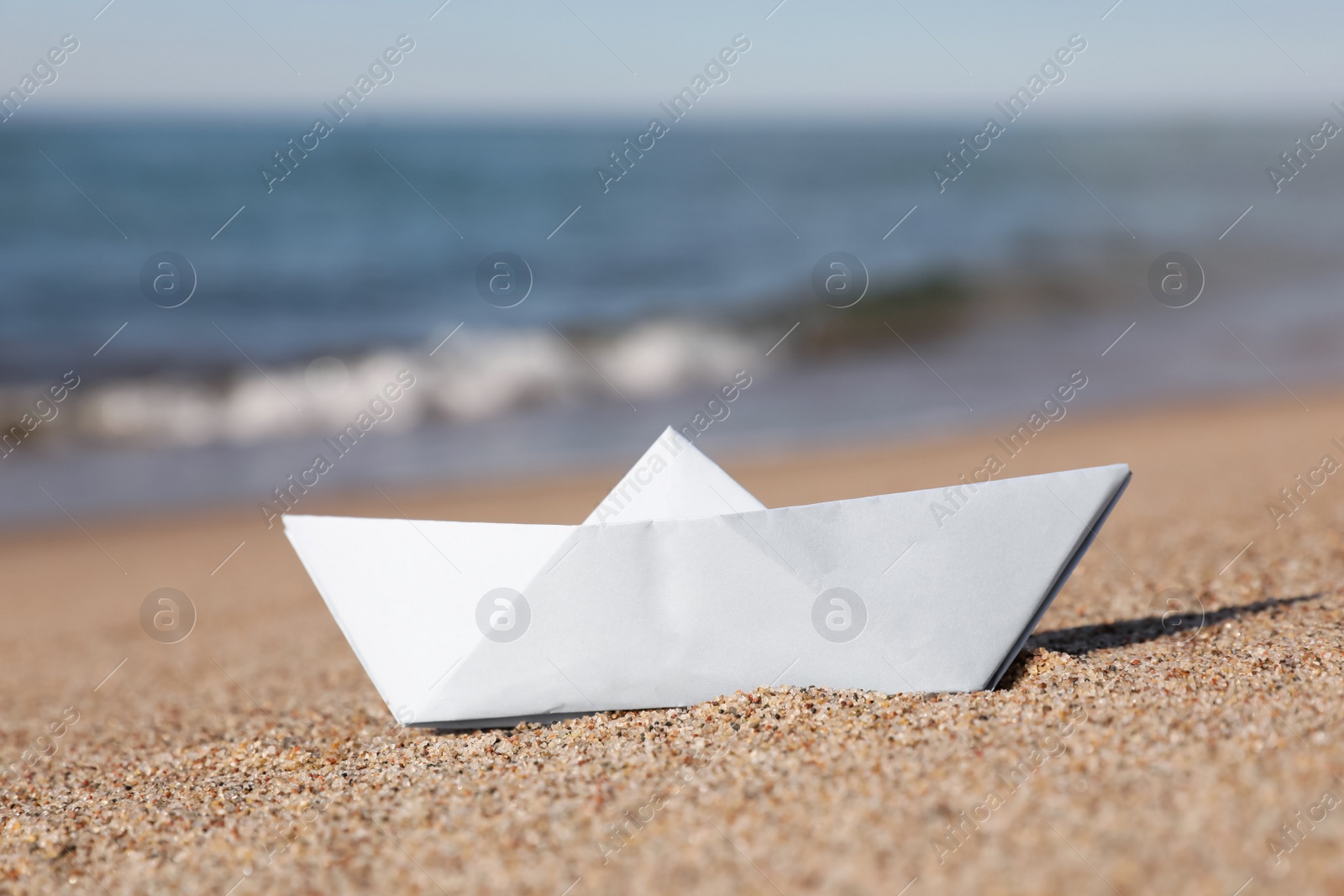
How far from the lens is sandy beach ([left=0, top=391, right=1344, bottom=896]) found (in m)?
1.77

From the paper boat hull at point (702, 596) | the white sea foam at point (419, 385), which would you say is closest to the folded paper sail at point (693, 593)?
the paper boat hull at point (702, 596)

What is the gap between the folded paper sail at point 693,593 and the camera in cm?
246

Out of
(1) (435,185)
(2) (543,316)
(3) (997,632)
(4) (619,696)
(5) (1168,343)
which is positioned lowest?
(3) (997,632)

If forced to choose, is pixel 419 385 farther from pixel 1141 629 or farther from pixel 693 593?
pixel 693 593

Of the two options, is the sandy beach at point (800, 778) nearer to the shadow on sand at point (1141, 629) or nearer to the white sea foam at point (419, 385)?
the shadow on sand at point (1141, 629)

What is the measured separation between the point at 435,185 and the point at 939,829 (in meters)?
27.7

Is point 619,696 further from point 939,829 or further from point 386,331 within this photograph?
point 386,331

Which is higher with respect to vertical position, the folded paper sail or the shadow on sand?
the folded paper sail

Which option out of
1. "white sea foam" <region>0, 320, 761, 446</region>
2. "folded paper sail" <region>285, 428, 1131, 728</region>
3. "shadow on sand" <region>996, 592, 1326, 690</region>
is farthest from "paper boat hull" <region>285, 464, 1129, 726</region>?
"white sea foam" <region>0, 320, 761, 446</region>

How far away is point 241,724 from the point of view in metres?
3.54

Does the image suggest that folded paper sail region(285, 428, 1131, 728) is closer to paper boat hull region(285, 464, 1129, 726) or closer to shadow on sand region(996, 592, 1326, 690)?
paper boat hull region(285, 464, 1129, 726)

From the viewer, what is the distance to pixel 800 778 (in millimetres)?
2137

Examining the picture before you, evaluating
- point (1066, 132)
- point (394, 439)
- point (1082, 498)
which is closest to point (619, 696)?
point (1082, 498)

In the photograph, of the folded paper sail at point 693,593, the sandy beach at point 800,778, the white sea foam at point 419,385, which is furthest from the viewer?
the white sea foam at point 419,385
